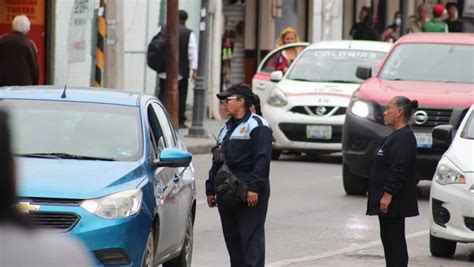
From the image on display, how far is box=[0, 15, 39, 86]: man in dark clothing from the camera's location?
62.3ft

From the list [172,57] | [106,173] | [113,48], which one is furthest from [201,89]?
[106,173]

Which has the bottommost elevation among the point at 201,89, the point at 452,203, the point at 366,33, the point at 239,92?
the point at 201,89

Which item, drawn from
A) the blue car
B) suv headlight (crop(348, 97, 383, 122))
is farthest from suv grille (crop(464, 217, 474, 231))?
suv headlight (crop(348, 97, 383, 122))

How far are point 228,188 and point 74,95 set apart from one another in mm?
1468

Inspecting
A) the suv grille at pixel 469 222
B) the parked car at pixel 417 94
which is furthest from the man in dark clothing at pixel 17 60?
the suv grille at pixel 469 222

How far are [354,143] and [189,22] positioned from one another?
13063 mm

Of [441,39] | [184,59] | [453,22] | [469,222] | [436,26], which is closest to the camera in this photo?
[469,222]

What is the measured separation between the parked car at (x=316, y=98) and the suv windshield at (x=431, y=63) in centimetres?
312

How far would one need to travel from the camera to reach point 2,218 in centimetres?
260

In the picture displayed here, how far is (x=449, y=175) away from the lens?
449 inches

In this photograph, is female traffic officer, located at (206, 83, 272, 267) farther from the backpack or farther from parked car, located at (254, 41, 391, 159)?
the backpack

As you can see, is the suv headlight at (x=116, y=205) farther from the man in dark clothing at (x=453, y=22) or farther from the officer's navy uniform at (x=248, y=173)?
the man in dark clothing at (x=453, y=22)

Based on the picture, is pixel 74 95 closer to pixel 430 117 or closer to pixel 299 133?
pixel 430 117

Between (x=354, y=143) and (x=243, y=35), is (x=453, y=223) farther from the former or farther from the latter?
(x=243, y=35)
